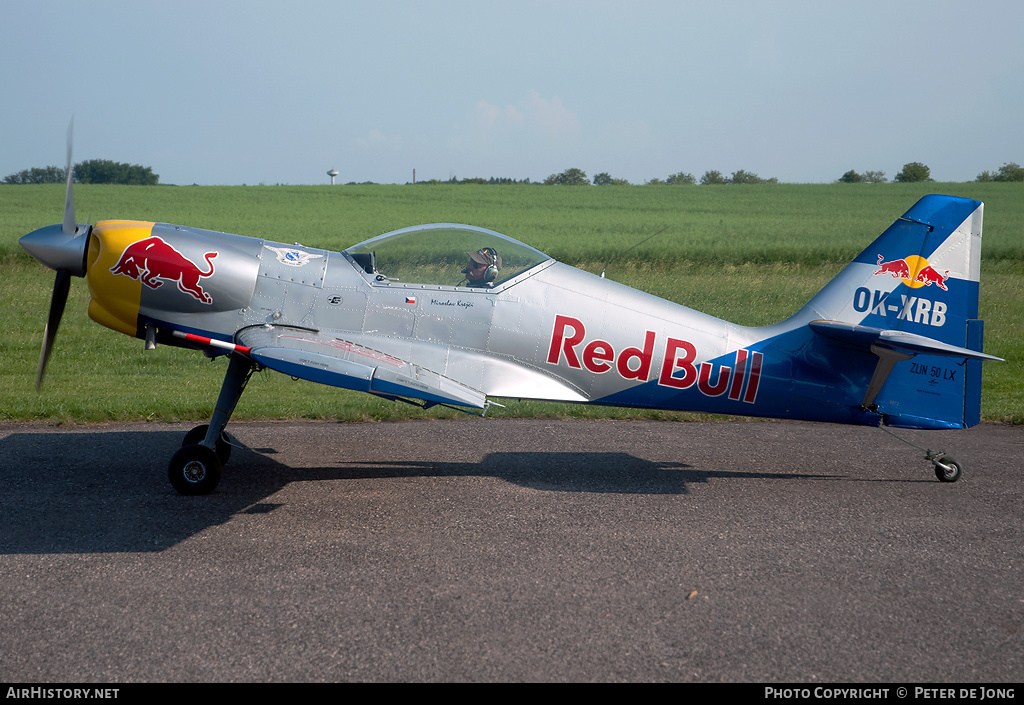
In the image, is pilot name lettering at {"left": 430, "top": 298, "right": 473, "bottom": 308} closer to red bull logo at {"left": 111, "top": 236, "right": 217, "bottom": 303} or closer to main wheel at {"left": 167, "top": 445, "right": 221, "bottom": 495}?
red bull logo at {"left": 111, "top": 236, "right": 217, "bottom": 303}

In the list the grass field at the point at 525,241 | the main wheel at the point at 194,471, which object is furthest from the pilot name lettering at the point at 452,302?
the grass field at the point at 525,241

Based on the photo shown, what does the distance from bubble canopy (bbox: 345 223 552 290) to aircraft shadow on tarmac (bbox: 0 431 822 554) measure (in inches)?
71.9

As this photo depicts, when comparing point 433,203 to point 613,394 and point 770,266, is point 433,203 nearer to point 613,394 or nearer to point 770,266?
point 770,266

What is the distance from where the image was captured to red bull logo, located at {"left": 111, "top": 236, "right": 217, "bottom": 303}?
20.4ft

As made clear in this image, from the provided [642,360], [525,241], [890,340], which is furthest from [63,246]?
[525,241]

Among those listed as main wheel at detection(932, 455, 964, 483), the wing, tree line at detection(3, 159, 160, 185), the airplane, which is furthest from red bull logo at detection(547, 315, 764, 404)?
tree line at detection(3, 159, 160, 185)

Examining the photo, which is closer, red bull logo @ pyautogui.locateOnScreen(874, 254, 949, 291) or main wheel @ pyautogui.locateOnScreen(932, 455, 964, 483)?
red bull logo @ pyautogui.locateOnScreen(874, 254, 949, 291)

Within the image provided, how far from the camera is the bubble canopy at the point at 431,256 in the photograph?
664 cm

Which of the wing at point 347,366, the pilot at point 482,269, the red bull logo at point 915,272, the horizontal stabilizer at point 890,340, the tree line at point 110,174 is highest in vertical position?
the tree line at point 110,174

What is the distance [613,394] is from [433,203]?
38.2 meters

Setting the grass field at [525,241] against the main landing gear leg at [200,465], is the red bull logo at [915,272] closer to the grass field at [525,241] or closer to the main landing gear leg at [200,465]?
the grass field at [525,241]

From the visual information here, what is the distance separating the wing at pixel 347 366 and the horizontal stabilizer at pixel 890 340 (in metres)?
3.17

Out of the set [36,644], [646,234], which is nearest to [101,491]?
[36,644]

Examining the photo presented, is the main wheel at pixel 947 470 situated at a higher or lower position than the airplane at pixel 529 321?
lower
